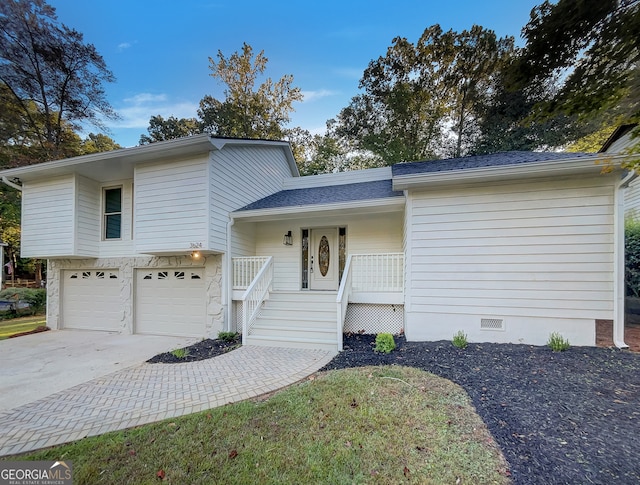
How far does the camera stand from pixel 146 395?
12.3 ft

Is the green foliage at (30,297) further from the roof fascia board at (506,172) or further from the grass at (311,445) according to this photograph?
the roof fascia board at (506,172)

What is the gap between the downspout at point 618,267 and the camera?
4.67 m

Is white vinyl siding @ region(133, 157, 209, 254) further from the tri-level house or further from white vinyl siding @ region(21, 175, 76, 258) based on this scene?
white vinyl siding @ region(21, 175, 76, 258)

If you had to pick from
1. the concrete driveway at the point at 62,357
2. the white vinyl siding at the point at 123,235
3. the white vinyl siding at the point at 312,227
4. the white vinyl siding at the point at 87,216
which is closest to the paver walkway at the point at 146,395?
the concrete driveway at the point at 62,357

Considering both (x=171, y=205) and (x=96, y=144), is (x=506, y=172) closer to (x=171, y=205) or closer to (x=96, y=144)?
(x=171, y=205)

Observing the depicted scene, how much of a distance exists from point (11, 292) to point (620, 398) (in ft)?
64.1

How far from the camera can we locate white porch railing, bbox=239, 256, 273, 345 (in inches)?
240

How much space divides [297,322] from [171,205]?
13.8ft

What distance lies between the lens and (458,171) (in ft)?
17.0

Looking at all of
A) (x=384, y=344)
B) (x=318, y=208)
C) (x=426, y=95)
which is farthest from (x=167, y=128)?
(x=384, y=344)

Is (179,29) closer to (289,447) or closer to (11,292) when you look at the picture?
(289,447)
